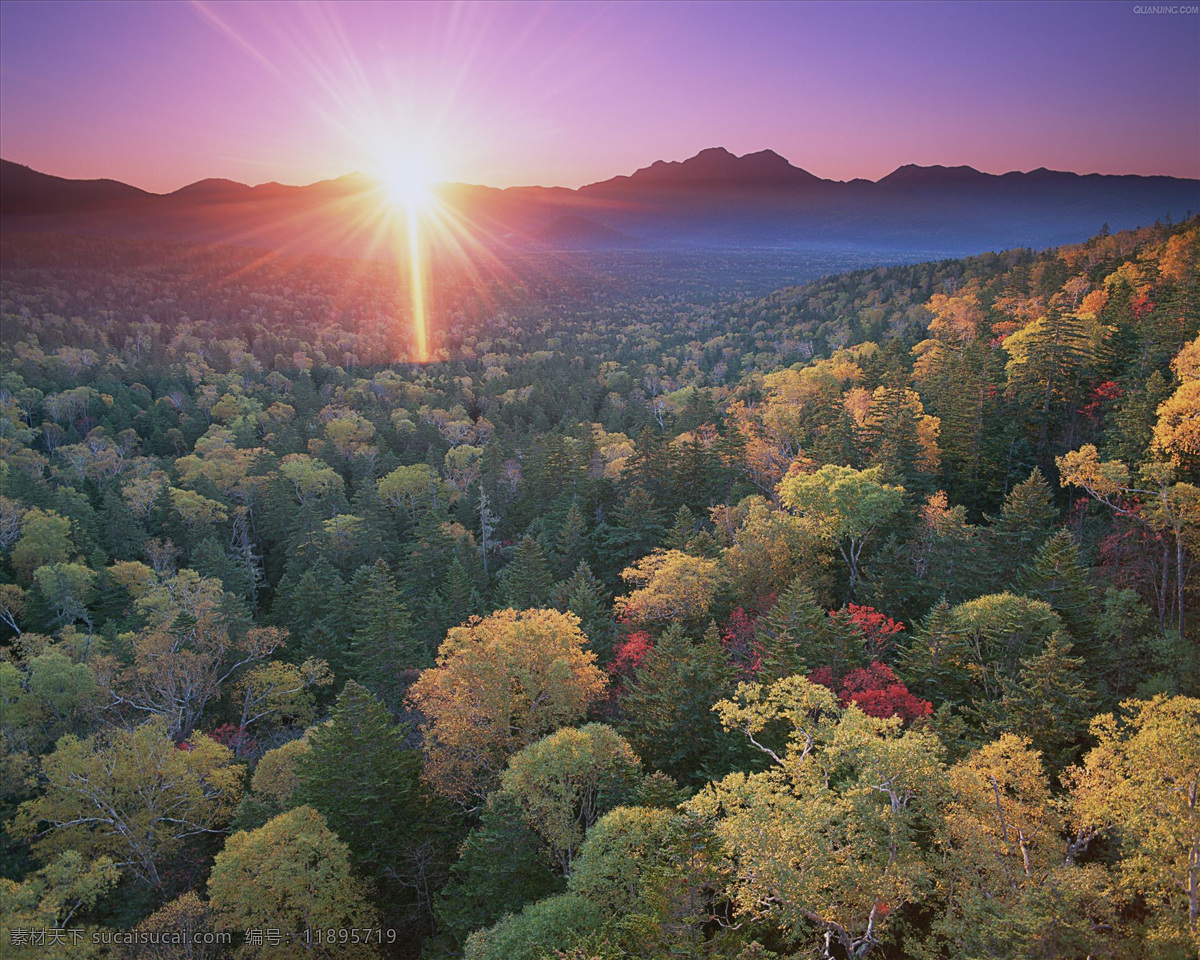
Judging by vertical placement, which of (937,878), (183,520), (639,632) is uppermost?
(937,878)

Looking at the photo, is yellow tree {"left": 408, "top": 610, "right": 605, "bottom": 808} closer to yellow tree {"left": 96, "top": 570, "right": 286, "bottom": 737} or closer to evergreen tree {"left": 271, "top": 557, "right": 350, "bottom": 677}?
yellow tree {"left": 96, "top": 570, "right": 286, "bottom": 737}


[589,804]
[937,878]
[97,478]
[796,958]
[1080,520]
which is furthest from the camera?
[97,478]

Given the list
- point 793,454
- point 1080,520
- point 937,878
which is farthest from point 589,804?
point 793,454

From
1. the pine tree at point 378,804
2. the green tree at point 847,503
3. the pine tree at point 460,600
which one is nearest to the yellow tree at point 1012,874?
the pine tree at point 378,804

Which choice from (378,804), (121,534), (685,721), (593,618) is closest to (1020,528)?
(685,721)

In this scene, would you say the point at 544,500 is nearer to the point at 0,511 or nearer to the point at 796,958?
the point at 0,511

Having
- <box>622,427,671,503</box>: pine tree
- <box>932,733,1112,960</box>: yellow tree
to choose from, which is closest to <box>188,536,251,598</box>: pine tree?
<box>622,427,671,503</box>: pine tree
